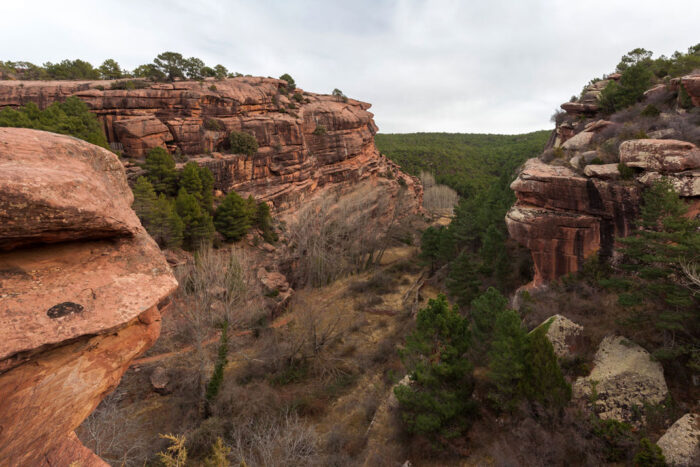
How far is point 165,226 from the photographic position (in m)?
21.1

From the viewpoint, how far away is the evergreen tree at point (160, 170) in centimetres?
2450

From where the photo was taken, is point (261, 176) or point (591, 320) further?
point (261, 176)

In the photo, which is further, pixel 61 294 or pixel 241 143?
pixel 241 143

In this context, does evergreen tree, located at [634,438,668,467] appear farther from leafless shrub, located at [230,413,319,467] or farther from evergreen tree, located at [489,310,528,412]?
leafless shrub, located at [230,413,319,467]

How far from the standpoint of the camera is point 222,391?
13914 millimetres

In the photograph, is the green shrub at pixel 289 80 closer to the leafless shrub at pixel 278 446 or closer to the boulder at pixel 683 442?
the leafless shrub at pixel 278 446

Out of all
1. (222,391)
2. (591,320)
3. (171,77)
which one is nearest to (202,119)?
(171,77)

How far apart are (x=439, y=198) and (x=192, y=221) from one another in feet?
174

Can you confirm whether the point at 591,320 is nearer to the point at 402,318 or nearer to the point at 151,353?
the point at 402,318

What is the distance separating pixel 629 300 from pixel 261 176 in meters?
31.4

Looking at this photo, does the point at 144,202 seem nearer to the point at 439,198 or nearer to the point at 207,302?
the point at 207,302

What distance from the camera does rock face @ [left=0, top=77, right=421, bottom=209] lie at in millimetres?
26781

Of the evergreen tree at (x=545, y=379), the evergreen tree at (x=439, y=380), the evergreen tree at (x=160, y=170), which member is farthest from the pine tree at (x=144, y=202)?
the evergreen tree at (x=545, y=379)

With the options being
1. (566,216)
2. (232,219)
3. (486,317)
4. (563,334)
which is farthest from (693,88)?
(232,219)
